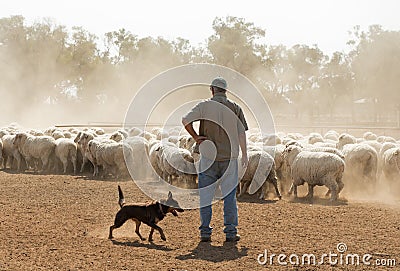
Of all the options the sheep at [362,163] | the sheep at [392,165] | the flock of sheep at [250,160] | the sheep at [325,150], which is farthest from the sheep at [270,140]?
the sheep at [392,165]

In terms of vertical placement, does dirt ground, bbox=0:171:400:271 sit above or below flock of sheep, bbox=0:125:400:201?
below

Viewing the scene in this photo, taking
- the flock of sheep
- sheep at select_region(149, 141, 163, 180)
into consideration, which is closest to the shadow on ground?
the flock of sheep

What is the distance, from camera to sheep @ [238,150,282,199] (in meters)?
12.0

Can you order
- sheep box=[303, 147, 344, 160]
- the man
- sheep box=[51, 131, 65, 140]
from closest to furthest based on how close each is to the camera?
the man
sheep box=[303, 147, 344, 160]
sheep box=[51, 131, 65, 140]

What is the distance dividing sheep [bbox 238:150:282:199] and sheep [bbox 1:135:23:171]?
9.77 metres

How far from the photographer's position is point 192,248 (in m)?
7.15

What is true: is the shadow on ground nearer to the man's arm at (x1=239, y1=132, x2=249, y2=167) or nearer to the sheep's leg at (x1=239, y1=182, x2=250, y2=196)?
the man's arm at (x1=239, y1=132, x2=249, y2=167)

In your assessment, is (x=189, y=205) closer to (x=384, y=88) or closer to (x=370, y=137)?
(x=370, y=137)

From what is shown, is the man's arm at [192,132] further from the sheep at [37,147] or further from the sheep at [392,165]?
the sheep at [37,147]

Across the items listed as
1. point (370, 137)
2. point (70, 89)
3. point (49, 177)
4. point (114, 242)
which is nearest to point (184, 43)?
point (70, 89)

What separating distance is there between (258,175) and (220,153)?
4706mm

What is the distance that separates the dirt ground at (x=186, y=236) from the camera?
6.40 metres

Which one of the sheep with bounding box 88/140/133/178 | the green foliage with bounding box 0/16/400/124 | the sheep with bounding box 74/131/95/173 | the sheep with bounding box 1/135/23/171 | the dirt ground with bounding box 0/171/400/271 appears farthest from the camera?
the green foliage with bounding box 0/16/400/124

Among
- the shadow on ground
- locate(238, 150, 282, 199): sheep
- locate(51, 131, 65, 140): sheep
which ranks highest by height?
locate(51, 131, 65, 140): sheep
